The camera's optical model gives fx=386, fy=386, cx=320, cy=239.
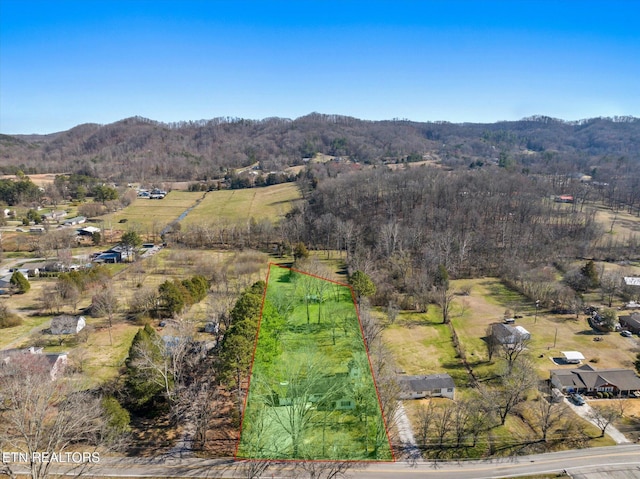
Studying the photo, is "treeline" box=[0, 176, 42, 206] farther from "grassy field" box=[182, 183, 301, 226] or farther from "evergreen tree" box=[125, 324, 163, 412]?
"evergreen tree" box=[125, 324, 163, 412]

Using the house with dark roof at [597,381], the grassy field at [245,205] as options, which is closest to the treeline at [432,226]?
the grassy field at [245,205]

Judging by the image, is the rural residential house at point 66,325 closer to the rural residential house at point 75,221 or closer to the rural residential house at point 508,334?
the rural residential house at point 508,334

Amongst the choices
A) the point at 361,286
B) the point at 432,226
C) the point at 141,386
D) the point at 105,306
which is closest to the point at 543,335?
the point at 361,286

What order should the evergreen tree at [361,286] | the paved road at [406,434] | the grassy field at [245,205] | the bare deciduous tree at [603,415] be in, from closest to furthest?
the paved road at [406,434]
the bare deciduous tree at [603,415]
the evergreen tree at [361,286]
the grassy field at [245,205]

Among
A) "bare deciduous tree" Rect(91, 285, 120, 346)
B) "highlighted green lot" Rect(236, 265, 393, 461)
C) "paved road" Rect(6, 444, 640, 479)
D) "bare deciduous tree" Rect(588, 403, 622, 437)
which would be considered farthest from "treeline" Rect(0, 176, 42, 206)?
"bare deciduous tree" Rect(588, 403, 622, 437)

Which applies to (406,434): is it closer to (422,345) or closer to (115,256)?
(422,345)
